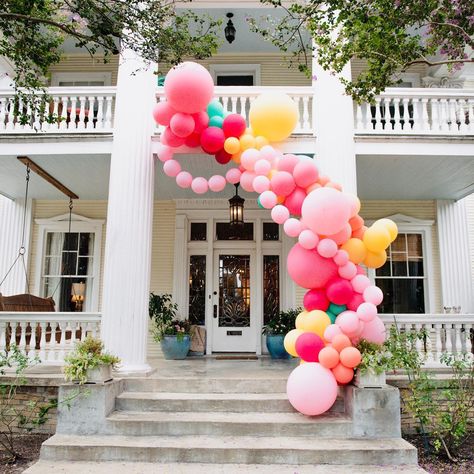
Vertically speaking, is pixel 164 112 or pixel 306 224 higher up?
pixel 164 112

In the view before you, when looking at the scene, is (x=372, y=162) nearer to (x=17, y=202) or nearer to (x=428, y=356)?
(x=428, y=356)

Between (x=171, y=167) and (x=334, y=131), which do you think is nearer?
(x=171, y=167)

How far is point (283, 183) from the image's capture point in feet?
18.5

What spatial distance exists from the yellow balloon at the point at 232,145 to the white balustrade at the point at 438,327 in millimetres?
3132

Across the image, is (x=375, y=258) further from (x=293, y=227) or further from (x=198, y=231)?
(x=198, y=231)

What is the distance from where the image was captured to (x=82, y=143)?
23.6 feet

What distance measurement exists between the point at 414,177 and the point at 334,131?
2.14 meters

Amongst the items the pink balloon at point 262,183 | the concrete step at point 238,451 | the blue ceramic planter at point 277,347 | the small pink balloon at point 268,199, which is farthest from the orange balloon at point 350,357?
the blue ceramic planter at point 277,347

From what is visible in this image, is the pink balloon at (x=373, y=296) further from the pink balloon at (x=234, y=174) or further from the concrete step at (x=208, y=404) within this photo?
the pink balloon at (x=234, y=174)

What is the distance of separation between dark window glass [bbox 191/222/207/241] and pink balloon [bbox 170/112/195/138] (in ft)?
13.1

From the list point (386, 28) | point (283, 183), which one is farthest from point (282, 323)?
point (386, 28)

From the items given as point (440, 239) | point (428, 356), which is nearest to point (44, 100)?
point (428, 356)

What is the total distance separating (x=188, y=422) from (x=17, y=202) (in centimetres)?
686

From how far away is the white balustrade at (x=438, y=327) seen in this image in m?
6.55
